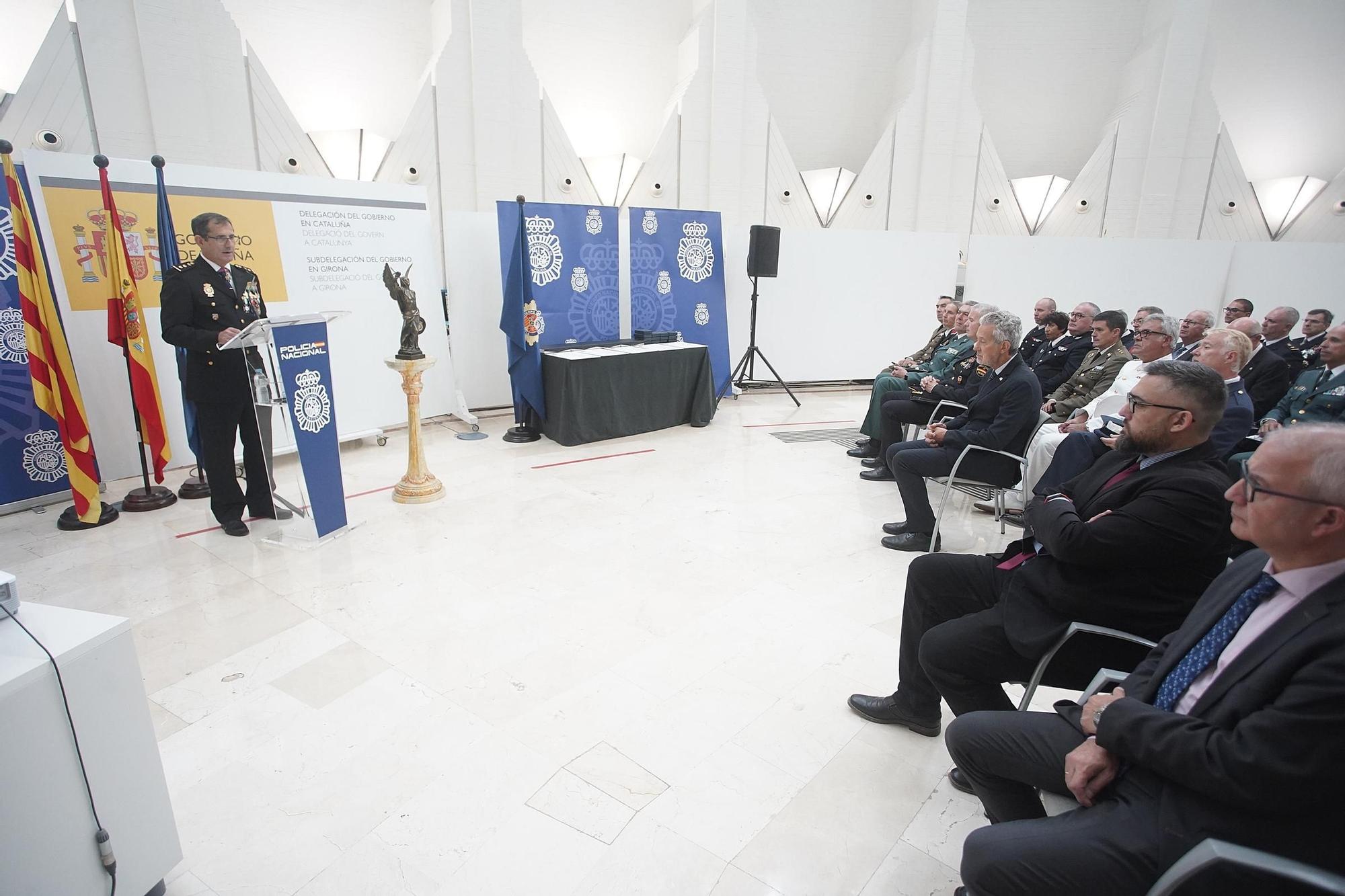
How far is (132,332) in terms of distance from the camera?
3.67 meters

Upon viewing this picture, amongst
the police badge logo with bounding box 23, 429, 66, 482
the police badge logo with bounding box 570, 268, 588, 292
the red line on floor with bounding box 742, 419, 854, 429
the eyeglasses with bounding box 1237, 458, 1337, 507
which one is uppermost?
the police badge logo with bounding box 570, 268, 588, 292

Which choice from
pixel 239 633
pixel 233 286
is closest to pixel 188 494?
pixel 233 286

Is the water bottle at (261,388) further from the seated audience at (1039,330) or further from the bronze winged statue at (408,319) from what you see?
the seated audience at (1039,330)

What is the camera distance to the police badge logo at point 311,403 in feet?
10.7

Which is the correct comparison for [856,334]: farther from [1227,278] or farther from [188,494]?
[188,494]

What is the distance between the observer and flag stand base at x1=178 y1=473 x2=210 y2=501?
404cm

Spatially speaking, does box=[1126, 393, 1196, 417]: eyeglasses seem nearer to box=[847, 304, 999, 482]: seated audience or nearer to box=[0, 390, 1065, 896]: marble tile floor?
box=[0, 390, 1065, 896]: marble tile floor

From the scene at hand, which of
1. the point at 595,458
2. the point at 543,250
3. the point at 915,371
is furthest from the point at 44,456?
the point at 915,371

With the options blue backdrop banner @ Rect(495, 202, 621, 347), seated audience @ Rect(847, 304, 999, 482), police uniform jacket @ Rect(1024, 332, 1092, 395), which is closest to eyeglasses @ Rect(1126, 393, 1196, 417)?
seated audience @ Rect(847, 304, 999, 482)

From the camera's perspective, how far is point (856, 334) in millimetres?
Answer: 7957

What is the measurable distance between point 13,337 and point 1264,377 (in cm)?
722

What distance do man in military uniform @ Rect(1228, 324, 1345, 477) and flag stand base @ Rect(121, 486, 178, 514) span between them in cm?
577

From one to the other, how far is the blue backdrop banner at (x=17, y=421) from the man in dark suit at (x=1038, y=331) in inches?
247

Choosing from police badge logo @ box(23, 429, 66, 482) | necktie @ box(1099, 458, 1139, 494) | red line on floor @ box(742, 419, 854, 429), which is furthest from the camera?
red line on floor @ box(742, 419, 854, 429)
